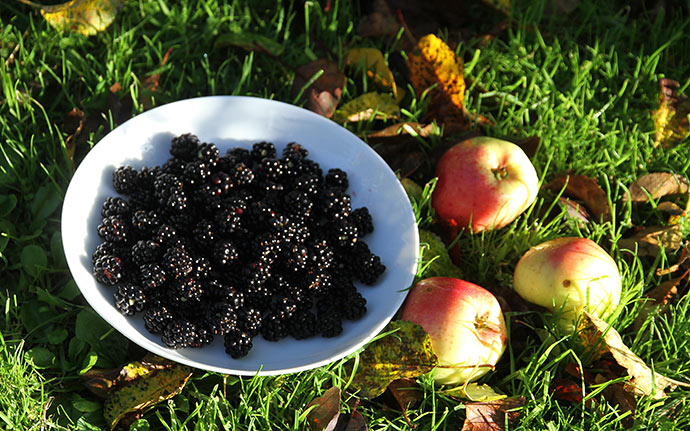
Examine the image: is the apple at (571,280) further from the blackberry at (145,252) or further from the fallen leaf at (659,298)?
the blackberry at (145,252)

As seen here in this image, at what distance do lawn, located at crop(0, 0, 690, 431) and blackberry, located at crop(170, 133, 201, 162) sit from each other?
514mm

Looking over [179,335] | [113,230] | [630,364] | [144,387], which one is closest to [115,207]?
[113,230]

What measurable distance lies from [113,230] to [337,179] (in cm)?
92

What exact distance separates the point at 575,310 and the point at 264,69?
1.99 meters

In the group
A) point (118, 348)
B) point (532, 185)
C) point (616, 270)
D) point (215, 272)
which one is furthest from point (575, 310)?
point (118, 348)

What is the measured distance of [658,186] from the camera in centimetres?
319

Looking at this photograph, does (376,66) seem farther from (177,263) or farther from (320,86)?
(177,263)

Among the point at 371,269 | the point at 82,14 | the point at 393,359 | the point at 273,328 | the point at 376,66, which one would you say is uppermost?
the point at 82,14

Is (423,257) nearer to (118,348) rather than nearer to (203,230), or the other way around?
(203,230)

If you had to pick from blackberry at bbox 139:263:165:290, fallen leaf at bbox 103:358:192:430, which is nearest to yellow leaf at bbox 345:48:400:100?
blackberry at bbox 139:263:165:290

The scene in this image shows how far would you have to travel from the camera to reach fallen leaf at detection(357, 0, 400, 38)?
3.62 metres

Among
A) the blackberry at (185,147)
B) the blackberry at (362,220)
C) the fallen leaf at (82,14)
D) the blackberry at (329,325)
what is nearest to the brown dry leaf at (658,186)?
the blackberry at (362,220)

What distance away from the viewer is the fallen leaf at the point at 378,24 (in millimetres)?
3621

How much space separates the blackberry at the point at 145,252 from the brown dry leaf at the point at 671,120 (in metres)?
2.59
